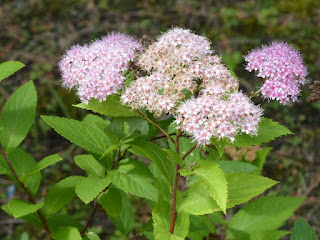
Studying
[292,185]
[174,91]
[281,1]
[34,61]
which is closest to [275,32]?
[281,1]

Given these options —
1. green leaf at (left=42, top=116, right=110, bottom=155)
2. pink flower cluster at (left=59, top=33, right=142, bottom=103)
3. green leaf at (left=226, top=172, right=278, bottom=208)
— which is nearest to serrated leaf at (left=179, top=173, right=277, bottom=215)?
green leaf at (left=226, top=172, right=278, bottom=208)

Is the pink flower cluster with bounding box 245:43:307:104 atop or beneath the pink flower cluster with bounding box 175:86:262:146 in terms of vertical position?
atop

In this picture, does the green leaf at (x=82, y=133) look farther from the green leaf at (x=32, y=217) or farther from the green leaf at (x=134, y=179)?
the green leaf at (x=32, y=217)

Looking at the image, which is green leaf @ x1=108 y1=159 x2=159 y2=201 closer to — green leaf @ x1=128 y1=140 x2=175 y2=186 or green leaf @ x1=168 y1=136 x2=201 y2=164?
green leaf @ x1=128 y1=140 x2=175 y2=186

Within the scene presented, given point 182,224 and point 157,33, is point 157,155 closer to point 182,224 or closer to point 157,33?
point 182,224

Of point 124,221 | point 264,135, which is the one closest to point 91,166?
point 124,221

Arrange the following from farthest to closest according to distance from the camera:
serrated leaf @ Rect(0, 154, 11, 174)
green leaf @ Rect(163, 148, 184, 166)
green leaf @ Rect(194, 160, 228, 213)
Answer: serrated leaf @ Rect(0, 154, 11, 174) → green leaf @ Rect(163, 148, 184, 166) → green leaf @ Rect(194, 160, 228, 213)

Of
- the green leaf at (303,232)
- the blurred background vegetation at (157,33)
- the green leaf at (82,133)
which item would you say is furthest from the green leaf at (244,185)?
the blurred background vegetation at (157,33)

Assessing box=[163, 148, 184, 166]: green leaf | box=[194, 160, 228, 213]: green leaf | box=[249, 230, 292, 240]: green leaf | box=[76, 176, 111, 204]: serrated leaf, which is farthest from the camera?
box=[249, 230, 292, 240]: green leaf
